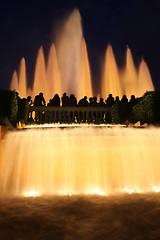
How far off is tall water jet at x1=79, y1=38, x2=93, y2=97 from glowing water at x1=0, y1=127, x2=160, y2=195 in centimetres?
1657

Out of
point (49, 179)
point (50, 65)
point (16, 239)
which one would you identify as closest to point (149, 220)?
point (16, 239)

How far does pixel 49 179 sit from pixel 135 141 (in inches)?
84.4

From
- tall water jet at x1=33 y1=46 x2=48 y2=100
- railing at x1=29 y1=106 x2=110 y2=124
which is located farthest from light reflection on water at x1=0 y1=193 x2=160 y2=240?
tall water jet at x1=33 y1=46 x2=48 y2=100

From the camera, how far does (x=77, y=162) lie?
5.02m

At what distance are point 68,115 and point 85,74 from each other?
8724 millimetres

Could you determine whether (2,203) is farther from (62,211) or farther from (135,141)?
(135,141)

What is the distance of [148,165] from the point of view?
514 cm

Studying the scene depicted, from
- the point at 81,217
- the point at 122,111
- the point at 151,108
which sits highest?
the point at 122,111

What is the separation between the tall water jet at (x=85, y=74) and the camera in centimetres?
2193

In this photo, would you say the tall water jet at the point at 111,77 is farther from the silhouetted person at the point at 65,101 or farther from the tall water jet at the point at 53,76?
the silhouetted person at the point at 65,101

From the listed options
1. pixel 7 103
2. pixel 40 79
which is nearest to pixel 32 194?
pixel 7 103

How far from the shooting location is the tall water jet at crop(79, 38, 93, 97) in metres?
21.9

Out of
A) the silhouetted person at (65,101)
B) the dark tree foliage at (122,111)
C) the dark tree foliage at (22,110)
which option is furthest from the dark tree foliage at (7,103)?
the dark tree foliage at (122,111)

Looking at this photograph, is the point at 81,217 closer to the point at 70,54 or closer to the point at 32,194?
the point at 32,194
